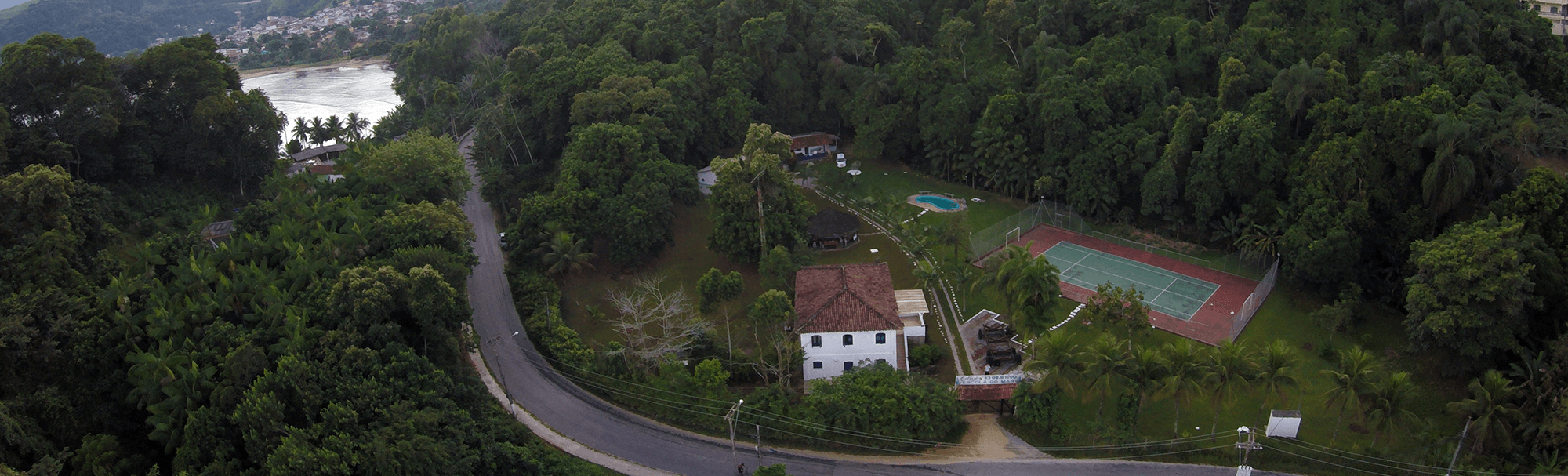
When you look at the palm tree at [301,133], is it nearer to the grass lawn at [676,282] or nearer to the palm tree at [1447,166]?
the grass lawn at [676,282]

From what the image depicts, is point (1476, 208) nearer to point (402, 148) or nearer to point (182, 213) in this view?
point (402, 148)

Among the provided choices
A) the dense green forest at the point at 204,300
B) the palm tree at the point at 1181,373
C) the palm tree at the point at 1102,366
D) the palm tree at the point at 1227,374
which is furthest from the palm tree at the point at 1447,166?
the dense green forest at the point at 204,300

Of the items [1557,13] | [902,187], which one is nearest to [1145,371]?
[902,187]

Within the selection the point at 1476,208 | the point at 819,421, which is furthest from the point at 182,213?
the point at 1476,208

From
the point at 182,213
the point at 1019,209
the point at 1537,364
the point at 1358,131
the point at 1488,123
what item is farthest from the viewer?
the point at 1019,209

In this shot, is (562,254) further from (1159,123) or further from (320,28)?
(320,28)

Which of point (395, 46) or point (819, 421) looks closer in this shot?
point (819, 421)
